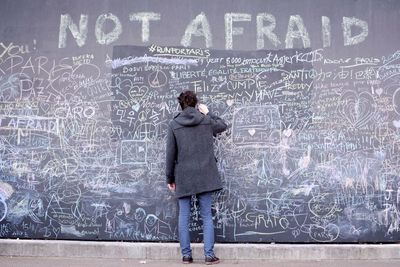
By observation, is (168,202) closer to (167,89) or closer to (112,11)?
(167,89)

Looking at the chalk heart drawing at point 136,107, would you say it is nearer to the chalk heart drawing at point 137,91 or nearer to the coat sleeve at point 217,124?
the chalk heart drawing at point 137,91

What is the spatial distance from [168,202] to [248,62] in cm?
177

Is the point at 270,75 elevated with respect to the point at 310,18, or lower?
lower

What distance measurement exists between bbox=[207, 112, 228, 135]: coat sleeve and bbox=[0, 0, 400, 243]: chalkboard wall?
1.01 feet

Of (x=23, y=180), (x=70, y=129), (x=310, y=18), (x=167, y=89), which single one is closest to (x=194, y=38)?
(x=167, y=89)

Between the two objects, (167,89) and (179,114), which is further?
(167,89)

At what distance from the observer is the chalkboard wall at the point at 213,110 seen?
6.50 meters

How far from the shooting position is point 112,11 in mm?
6758

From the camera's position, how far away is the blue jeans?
19.9 feet

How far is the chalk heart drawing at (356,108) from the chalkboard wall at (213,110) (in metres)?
0.02

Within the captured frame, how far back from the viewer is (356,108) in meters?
6.52

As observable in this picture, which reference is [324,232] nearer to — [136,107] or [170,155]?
[170,155]

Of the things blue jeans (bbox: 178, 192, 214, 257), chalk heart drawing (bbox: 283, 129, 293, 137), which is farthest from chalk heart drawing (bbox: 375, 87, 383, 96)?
blue jeans (bbox: 178, 192, 214, 257)

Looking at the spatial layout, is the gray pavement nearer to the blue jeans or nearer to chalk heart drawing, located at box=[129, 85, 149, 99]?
the blue jeans
